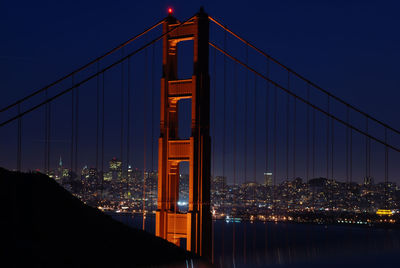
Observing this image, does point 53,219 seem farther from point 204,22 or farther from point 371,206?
point 371,206

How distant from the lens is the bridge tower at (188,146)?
2183 cm

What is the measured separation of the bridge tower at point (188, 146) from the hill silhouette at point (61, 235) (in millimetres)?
1409

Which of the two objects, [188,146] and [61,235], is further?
[188,146]

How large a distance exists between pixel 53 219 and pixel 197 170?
5795 mm

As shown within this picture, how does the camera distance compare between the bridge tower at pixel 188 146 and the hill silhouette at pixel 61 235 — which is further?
the bridge tower at pixel 188 146

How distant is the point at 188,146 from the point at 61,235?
21.7 ft

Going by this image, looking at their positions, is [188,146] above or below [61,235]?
above

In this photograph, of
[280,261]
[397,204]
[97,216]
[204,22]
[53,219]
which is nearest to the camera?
[53,219]

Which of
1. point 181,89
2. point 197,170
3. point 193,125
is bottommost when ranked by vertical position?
point 197,170

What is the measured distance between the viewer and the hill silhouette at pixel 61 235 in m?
15.7

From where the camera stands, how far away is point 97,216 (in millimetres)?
21188

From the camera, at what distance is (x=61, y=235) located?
58.0 feet

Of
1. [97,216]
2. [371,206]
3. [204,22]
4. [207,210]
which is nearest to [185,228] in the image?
[207,210]

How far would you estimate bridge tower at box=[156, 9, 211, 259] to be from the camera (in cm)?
2183
